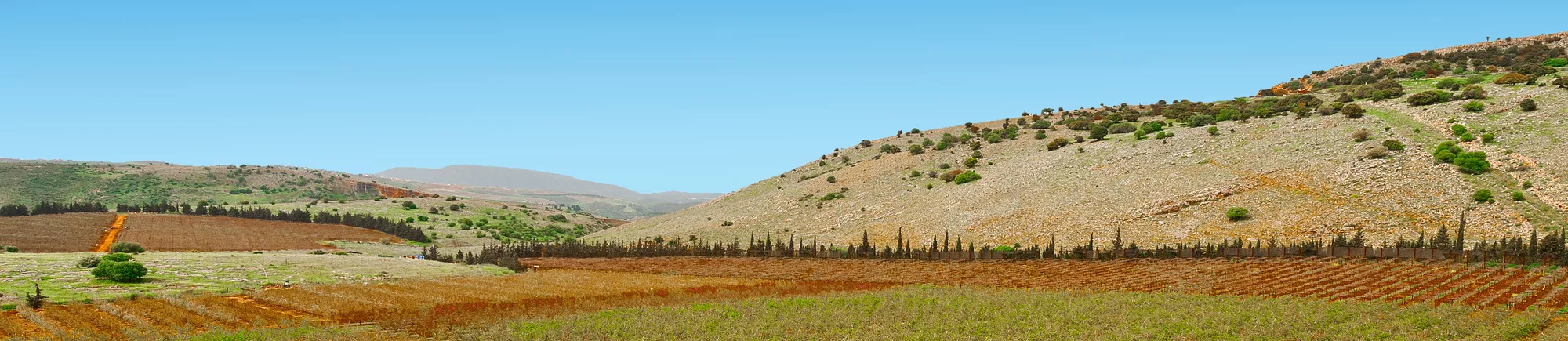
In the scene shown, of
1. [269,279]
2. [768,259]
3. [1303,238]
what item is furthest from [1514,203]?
[269,279]

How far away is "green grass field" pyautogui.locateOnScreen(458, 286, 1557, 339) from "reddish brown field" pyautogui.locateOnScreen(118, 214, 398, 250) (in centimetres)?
6884

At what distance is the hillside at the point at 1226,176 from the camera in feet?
224

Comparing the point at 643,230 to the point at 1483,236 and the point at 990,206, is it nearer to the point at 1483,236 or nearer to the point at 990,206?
the point at 990,206

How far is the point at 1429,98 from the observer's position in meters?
98.5

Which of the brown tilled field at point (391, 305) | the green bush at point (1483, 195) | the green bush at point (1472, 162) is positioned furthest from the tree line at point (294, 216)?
the green bush at point (1472, 162)

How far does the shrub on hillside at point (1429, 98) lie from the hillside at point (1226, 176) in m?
0.18

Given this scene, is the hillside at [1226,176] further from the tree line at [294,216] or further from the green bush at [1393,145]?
the tree line at [294,216]

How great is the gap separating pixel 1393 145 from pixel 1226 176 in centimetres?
1356

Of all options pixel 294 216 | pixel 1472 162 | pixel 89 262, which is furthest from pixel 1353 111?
pixel 294 216

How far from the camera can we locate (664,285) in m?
50.7

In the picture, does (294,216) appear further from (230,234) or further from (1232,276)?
(1232,276)

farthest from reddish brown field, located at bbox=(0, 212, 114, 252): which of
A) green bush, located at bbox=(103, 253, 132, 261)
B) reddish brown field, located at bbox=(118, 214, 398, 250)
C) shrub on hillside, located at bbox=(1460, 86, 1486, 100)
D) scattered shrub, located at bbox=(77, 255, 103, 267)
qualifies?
shrub on hillside, located at bbox=(1460, 86, 1486, 100)

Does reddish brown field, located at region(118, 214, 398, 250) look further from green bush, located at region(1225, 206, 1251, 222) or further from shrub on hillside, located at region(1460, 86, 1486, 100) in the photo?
shrub on hillside, located at region(1460, 86, 1486, 100)

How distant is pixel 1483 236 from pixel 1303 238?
988cm
